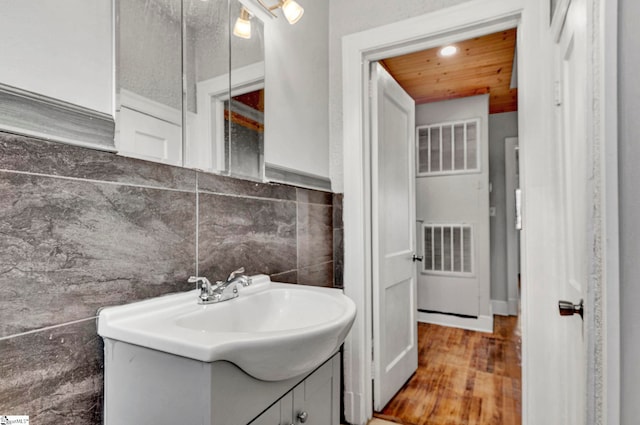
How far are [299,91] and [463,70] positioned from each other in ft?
6.01

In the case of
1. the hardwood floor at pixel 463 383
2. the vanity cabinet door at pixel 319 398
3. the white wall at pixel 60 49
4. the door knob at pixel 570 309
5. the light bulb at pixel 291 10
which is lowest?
the hardwood floor at pixel 463 383

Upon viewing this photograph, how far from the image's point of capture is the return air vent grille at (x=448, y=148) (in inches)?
136

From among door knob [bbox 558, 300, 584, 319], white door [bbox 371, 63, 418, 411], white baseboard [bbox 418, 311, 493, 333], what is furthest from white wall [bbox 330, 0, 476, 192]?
white baseboard [bbox 418, 311, 493, 333]

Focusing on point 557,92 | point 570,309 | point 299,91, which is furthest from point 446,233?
point 570,309

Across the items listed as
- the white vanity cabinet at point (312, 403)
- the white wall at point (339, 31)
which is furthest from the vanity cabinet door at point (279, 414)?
the white wall at point (339, 31)

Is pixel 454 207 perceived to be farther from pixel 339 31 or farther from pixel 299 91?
pixel 299 91

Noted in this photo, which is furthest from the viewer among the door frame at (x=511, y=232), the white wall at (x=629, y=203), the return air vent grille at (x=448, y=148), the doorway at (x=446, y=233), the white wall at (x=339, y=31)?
the door frame at (x=511, y=232)

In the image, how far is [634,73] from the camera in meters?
0.62

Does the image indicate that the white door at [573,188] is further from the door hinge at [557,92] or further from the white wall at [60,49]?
the white wall at [60,49]

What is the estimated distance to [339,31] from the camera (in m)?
1.95

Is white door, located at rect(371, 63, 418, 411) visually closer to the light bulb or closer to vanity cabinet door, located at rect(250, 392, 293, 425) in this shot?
the light bulb

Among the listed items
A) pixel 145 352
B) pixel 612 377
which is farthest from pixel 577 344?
pixel 145 352

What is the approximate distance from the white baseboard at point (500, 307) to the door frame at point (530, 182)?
2714 mm

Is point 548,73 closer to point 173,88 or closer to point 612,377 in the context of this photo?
point 612,377
